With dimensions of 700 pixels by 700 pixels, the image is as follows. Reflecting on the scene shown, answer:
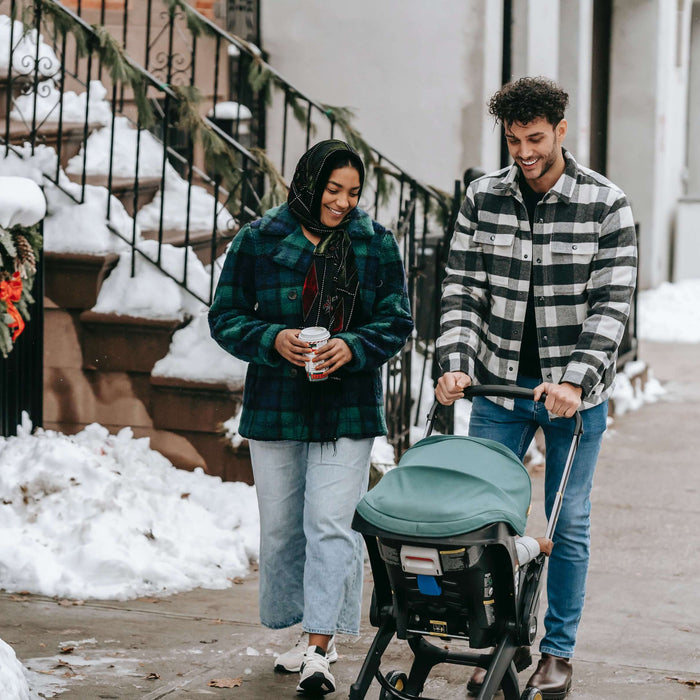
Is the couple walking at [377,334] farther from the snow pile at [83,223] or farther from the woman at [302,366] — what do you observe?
the snow pile at [83,223]

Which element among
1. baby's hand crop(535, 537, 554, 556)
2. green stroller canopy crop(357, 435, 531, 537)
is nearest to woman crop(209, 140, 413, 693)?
green stroller canopy crop(357, 435, 531, 537)

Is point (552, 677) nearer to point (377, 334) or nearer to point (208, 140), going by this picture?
point (377, 334)

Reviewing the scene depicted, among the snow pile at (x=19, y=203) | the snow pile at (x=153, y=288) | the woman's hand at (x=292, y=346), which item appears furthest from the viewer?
the snow pile at (x=153, y=288)

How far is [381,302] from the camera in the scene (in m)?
4.07

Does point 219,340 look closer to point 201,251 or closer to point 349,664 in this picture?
point 349,664

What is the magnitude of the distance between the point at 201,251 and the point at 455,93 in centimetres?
342

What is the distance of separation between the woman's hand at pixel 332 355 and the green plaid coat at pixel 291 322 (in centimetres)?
4

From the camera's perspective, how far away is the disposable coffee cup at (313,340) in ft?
12.4

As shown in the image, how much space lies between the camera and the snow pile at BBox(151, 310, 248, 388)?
6023 millimetres

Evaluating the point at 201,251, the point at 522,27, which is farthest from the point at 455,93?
the point at 201,251

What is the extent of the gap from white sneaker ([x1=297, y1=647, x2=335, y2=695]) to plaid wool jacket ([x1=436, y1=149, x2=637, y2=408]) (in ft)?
3.27

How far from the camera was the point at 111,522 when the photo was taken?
5.21 metres

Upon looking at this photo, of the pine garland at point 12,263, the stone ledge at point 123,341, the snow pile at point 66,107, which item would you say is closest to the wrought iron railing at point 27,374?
the stone ledge at point 123,341

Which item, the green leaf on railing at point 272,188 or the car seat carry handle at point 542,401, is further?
the green leaf on railing at point 272,188
